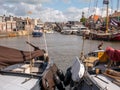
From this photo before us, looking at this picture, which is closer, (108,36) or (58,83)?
(58,83)

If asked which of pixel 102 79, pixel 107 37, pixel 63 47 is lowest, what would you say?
pixel 63 47

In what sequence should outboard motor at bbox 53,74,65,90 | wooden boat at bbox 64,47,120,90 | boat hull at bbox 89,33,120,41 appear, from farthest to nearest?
boat hull at bbox 89,33,120,41 → outboard motor at bbox 53,74,65,90 → wooden boat at bbox 64,47,120,90

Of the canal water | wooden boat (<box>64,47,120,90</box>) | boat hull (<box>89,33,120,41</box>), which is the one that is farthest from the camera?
boat hull (<box>89,33,120,41</box>)

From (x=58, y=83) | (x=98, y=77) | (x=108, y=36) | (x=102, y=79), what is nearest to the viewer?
(x=102, y=79)

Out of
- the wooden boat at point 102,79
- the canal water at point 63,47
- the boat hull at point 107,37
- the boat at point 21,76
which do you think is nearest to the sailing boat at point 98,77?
the wooden boat at point 102,79

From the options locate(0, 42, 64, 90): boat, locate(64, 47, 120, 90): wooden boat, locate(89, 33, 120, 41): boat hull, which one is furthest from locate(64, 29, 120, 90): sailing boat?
locate(89, 33, 120, 41): boat hull

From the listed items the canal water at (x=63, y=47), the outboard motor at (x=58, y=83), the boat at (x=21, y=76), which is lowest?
the canal water at (x=63, y=47)

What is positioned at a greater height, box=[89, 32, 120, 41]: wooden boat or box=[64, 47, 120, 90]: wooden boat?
box=[64, 47, 120, 90]: wooden boat

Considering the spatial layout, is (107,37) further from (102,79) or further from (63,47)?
(102,79)

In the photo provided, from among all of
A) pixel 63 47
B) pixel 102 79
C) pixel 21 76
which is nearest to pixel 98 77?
pixel 102 79

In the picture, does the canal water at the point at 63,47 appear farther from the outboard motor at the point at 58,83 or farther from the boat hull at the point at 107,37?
the boat hull at the point at 107,37

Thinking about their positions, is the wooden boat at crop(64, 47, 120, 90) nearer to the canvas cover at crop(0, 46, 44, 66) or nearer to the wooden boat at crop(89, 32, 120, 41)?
the canvas cover at crop(0, 46, 44, 66)

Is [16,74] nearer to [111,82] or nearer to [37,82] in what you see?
[37,82]

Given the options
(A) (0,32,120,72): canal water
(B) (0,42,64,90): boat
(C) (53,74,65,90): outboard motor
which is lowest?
(A) (0,32,120,72): canal water
